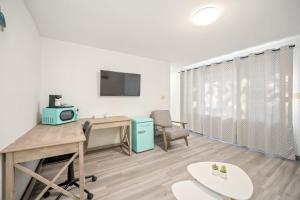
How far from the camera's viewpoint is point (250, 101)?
9.42 feet

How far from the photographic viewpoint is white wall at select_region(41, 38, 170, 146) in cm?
A: 244

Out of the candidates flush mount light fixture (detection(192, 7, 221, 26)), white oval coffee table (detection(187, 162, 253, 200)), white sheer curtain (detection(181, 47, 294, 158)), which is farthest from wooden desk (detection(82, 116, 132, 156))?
white sheer curtain (detection(181, 47, 294, 158))

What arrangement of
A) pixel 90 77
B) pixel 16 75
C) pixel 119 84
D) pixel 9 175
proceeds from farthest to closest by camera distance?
pixel 119 84
pixel 90 77
pixel 16 75
pixel 9 175

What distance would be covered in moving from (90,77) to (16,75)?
150 centimetres

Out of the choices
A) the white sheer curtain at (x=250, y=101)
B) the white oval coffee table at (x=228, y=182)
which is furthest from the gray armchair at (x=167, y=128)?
the white oval coffee table at (x=228, y=182)

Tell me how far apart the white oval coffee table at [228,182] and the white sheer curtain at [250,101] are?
200 cm

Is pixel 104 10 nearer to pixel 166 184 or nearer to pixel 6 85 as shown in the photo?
pixel 6 85

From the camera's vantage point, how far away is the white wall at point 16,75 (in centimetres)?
109

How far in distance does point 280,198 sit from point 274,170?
2.55ft

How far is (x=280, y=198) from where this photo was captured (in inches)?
60.0

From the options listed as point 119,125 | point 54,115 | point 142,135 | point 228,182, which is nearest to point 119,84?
point 119,125

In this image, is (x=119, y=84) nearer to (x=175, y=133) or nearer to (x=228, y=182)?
(x=175, y=133)

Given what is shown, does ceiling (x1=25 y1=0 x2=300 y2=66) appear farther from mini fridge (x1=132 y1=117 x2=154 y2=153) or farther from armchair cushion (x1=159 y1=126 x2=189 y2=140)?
armchair cushion (x1=159 y1=126 x2=189 y2=140)

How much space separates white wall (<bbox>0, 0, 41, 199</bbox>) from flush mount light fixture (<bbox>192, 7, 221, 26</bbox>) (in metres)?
2.01
